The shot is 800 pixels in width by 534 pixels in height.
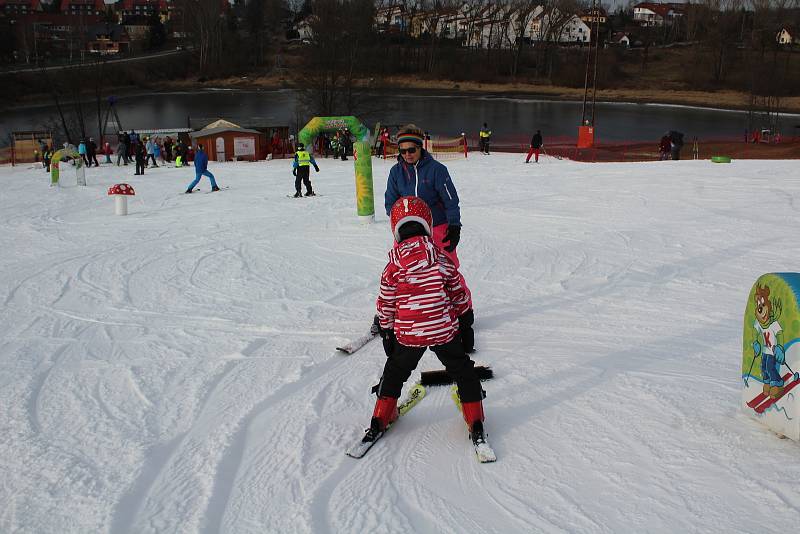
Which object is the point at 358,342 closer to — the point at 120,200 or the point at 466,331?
the point at 466,331

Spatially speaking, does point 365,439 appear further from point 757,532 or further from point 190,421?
point 757,532

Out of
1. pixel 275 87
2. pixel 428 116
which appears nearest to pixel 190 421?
pixel 428 116

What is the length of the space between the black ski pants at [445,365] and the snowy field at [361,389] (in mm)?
297

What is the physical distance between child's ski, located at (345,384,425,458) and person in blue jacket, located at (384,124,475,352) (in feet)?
3.84

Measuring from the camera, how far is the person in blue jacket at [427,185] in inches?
195

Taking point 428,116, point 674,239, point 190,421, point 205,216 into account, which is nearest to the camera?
point 190,421

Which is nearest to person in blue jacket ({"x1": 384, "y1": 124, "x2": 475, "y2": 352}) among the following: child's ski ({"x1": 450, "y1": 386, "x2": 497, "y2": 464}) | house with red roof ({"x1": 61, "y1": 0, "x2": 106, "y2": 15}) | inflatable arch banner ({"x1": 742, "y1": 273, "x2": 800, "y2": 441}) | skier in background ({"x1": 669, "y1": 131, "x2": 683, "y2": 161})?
child's ski ({"x1": 450, "y1": 386, "x2": 497, "y2": 464})

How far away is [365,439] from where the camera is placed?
3.67 m

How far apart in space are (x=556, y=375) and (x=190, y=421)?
2.28m

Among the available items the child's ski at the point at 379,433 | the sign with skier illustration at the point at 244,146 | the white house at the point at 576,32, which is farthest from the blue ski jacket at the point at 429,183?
the white house at the point at 576,32

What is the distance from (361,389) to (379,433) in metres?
0.75

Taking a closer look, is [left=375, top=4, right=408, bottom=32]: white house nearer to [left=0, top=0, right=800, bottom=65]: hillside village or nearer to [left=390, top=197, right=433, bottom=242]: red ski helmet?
[left=0, top=0, right=800, bottom=65]: hillside village

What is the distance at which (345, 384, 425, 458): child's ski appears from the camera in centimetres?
359

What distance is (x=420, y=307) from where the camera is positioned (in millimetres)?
3396
